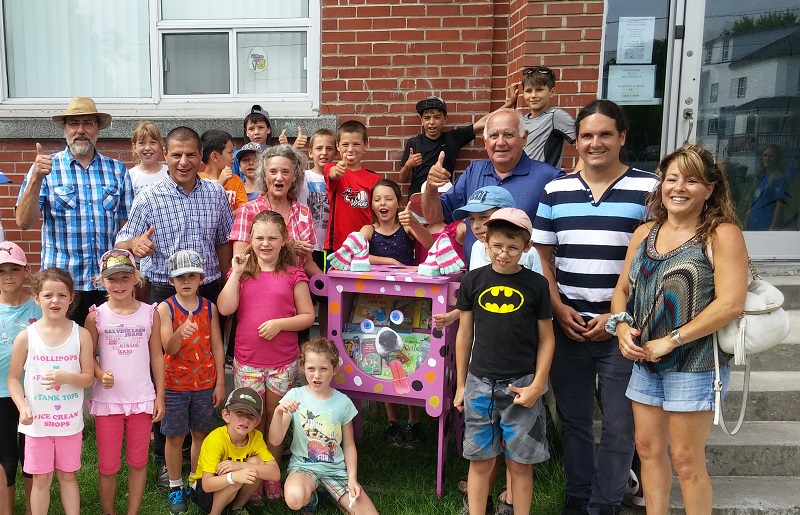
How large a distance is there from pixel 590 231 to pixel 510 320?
0.58 meters

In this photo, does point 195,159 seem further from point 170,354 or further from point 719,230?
point 719,230

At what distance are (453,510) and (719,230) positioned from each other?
6.55 ft

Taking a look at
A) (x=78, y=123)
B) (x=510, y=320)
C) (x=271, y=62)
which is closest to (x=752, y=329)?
(x=510, y=320)

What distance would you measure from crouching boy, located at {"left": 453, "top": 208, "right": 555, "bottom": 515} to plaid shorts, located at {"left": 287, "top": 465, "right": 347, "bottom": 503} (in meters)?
0.75

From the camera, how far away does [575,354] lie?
3076 millimetres

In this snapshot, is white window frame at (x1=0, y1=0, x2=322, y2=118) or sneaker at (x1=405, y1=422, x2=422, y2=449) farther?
white window frame at (x1=0, y1=0, x2=322, y2=118)

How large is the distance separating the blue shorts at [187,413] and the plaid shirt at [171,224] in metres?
0.67

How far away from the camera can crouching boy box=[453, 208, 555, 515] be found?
2.83 meters

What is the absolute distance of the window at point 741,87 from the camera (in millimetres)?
5000

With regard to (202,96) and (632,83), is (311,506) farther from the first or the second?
(632,83)

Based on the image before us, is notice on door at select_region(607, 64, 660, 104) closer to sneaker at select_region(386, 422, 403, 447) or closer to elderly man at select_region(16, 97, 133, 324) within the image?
sneaker at select_region(386, 422, 403, 447)

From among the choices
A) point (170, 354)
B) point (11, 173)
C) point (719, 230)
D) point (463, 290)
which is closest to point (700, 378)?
point (719, 230)

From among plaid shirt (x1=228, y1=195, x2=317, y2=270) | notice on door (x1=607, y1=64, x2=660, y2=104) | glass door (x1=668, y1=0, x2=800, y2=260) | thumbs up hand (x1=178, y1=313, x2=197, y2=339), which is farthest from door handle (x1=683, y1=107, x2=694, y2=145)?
→ thumbs up hand (x1=178, y1=313, x2=197, y2=339)

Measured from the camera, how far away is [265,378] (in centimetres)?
343
